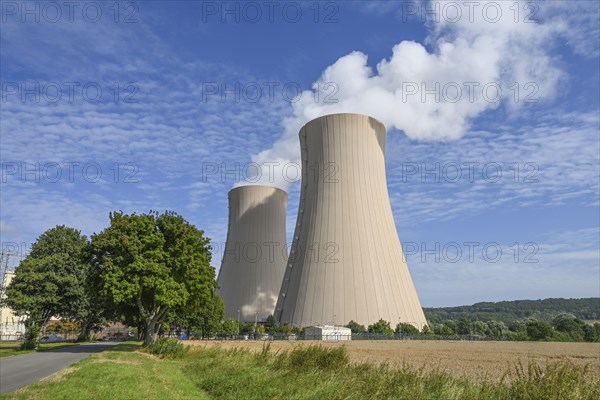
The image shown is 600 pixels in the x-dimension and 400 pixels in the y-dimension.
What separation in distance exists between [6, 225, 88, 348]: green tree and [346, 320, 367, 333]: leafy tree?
22753 mm

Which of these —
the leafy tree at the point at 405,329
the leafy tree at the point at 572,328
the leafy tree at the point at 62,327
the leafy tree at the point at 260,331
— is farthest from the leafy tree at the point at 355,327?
the leafy tree at the point at 62,327

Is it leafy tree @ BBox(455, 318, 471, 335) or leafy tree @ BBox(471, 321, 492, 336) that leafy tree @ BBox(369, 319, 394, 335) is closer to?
leafy tree @ BBox(455, 318, 471, 335)

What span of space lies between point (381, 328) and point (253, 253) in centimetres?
2217

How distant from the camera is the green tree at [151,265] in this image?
25062 millimetres

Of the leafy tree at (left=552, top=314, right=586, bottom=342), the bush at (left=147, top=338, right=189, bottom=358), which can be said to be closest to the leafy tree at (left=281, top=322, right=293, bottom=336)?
the bush at (left=147, top=338, right=189, bottom=358)

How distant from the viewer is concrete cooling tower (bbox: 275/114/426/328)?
4119cm

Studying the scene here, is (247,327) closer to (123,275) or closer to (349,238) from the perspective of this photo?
(349,238)

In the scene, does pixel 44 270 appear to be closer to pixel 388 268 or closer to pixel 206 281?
pixel 206 281

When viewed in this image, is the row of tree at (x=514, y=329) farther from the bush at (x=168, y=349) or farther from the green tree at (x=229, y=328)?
the bush at (x=168, y=349)

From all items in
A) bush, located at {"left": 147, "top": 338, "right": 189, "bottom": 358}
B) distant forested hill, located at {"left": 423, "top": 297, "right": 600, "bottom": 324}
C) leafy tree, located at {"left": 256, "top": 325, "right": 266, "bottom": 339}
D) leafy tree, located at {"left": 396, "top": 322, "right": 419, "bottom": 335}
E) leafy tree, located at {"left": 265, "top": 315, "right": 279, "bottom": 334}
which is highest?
bush, located at {"left": 147, "top": 338, "right": 189, "bottom": 358}

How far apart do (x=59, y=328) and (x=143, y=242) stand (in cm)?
6910

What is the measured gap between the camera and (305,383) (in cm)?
990

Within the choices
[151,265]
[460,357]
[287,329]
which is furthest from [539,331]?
[151,265]

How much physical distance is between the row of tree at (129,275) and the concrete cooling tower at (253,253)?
2583 cm
